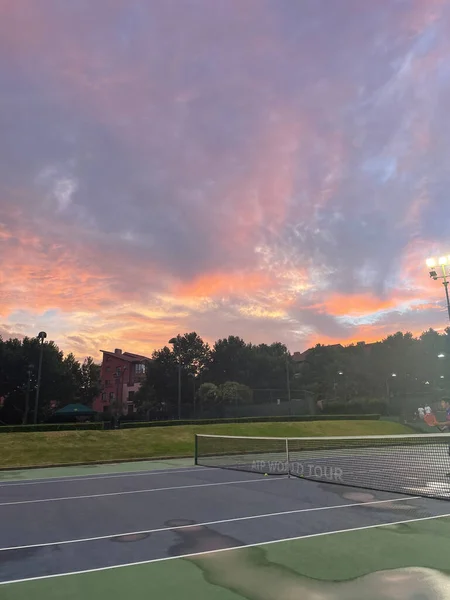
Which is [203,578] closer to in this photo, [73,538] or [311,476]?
[73,538]

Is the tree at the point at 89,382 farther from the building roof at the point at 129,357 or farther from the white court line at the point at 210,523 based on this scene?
the white court line at the point at 210,523

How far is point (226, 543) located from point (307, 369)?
90.7 meters

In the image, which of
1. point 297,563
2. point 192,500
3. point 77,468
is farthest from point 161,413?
point 297,563

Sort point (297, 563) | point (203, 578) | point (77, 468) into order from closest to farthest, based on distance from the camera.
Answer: point (203, 578)
point (297, 563)
point (77, 468)

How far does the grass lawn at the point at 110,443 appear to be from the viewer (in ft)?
71.4

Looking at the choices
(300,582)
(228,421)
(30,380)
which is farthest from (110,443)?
(30,380)

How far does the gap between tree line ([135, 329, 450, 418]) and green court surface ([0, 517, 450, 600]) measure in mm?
63805

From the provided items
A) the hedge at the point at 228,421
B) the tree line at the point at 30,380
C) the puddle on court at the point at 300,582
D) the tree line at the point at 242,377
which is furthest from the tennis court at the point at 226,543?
the tree line at the point at 30,380

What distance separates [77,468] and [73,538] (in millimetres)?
12935

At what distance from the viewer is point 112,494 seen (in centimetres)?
1162

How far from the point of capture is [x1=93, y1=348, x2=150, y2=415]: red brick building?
81.4 meters

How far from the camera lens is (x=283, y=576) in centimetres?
510

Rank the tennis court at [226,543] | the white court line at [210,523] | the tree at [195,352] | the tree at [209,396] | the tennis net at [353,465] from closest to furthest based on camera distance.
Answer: the tennis court at [226,543], the white court line at [210,523], the tennis net at [353,465], the tree at [209,396], the tree at [195,352]

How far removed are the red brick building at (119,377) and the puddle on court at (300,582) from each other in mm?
74598
